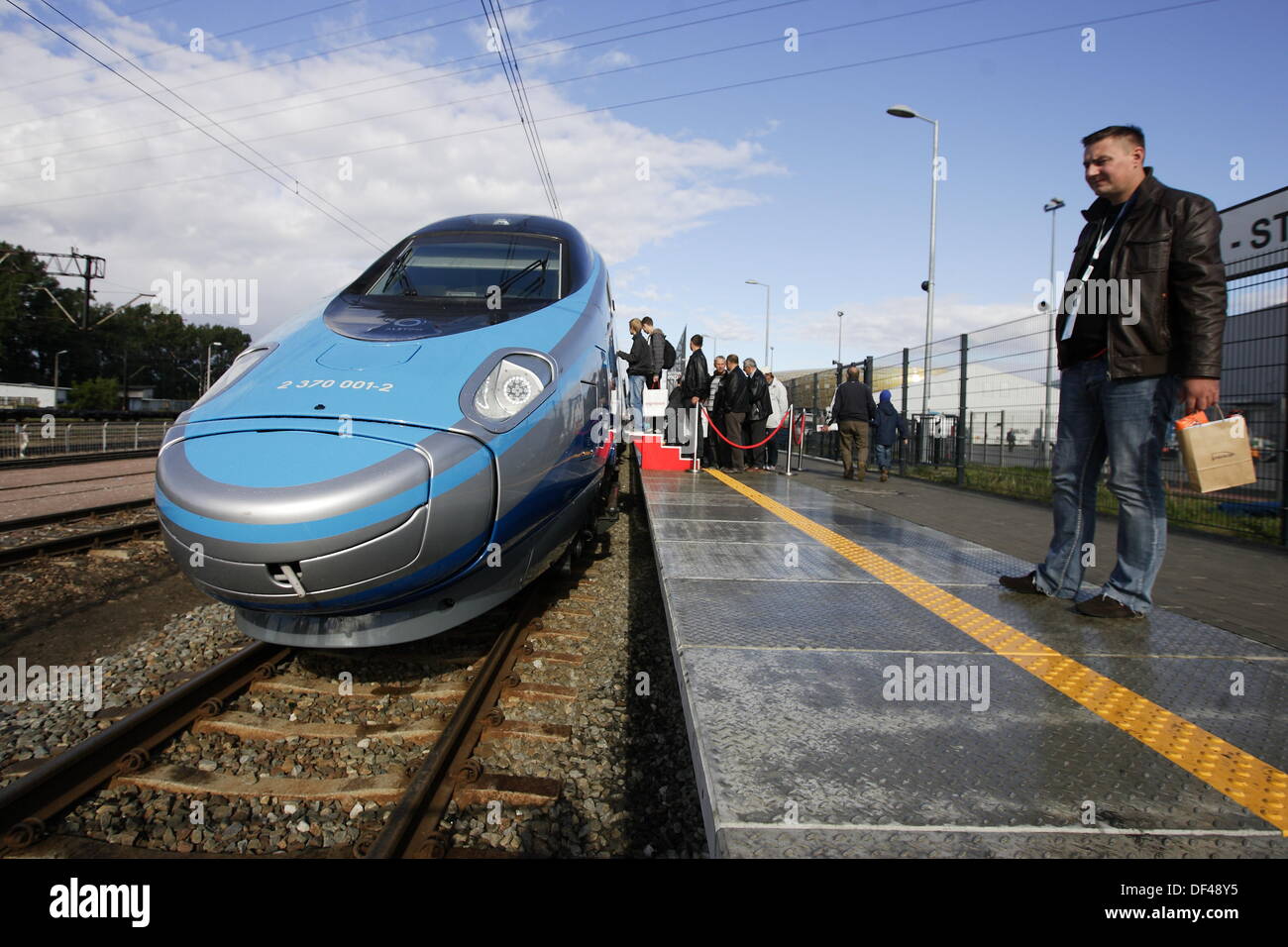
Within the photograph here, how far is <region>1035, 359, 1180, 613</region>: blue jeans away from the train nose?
2.66m

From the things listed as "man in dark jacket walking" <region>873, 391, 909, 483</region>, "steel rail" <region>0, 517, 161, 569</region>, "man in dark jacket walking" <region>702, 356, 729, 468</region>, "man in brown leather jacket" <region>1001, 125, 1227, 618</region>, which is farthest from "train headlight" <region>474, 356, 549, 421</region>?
"man in dark jacket walking" <region>873, 391, 909, 483</region>

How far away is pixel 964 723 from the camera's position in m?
2.21

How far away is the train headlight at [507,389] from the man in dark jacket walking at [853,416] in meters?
8.84

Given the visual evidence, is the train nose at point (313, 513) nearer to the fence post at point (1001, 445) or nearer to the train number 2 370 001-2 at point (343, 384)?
the train number 2 370 001-2 at point (343, 384)

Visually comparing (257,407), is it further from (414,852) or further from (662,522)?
(662,522)

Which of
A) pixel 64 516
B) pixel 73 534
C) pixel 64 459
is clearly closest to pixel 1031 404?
pixel 73 534

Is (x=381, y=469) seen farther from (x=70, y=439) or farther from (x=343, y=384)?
(x=70, y=439)

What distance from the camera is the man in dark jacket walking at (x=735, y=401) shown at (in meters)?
11.2

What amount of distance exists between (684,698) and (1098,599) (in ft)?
6.80

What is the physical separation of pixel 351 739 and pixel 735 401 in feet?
29.3

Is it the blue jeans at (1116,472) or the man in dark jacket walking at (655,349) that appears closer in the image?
the blue jeans at (1116,472)

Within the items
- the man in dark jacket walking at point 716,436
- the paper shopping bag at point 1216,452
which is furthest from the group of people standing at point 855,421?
the paper shopping bag at point 1216,452
